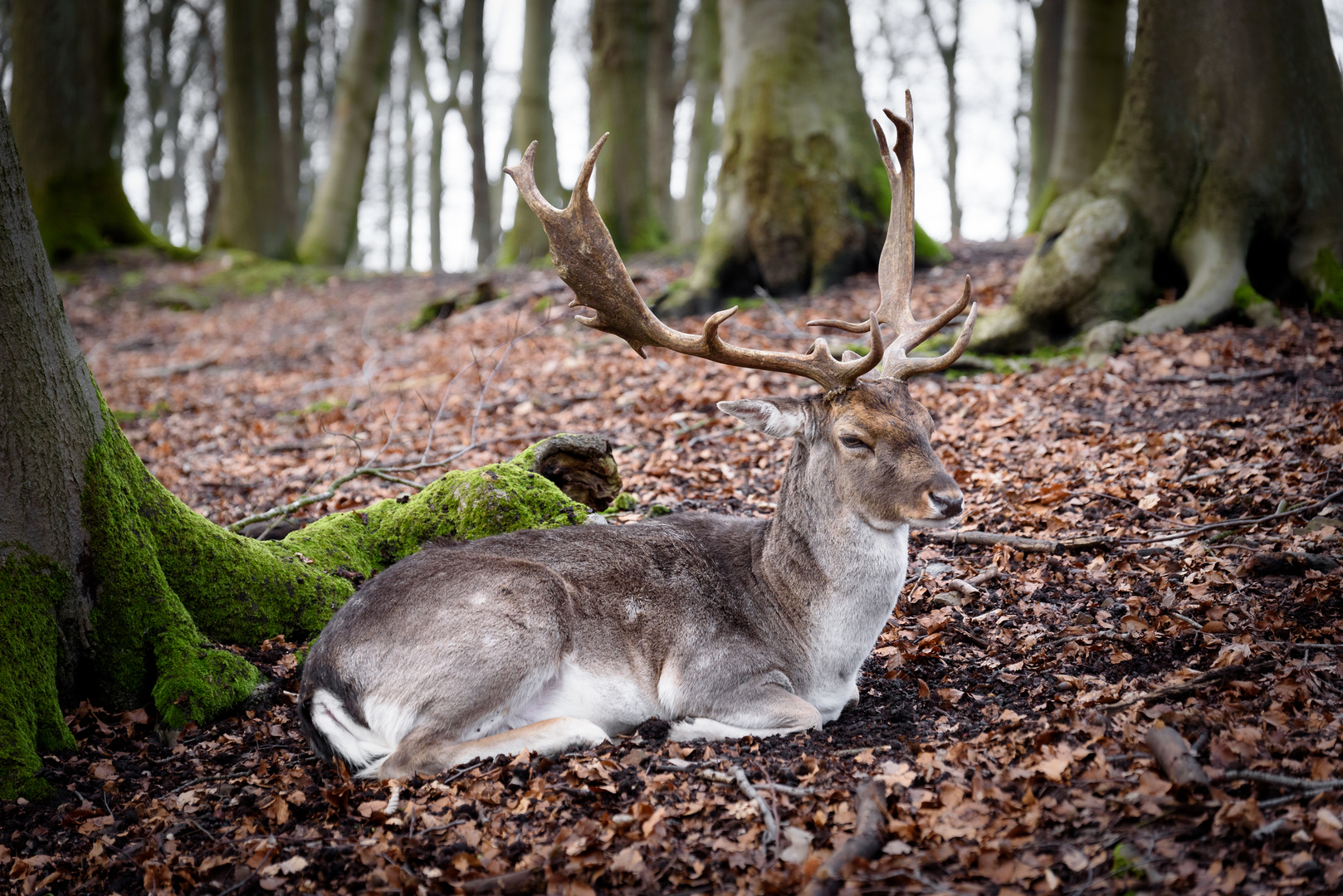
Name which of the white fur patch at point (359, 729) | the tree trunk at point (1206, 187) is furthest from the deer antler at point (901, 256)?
the tree trunk at point (1206, 187)

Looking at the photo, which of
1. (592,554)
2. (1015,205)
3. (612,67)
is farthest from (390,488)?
(1015,205)

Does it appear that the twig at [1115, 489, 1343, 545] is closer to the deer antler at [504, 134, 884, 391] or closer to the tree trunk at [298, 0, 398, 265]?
the deer antler at [504, 134, 884, 391]

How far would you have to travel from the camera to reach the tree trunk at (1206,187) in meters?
9.44

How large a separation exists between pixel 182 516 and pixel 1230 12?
10.4m

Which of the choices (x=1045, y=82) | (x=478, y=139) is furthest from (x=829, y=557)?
(x=478, y=139)

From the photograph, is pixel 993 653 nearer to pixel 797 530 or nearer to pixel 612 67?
pixel 797 530

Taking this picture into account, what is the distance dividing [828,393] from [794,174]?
8.33 m

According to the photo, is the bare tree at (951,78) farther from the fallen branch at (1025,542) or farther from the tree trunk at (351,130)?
the fallen branch at (1025,542)

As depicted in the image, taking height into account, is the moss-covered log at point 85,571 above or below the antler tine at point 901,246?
below

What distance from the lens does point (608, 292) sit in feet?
17.3

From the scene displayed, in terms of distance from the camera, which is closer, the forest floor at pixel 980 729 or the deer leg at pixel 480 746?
the forest floor at pixel 980 729

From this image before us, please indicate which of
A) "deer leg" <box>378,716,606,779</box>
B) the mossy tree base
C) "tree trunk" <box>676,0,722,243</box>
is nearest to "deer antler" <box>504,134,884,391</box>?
the mossy tree base

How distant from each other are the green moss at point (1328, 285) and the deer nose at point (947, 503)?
6789mm

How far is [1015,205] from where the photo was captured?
138 ft
